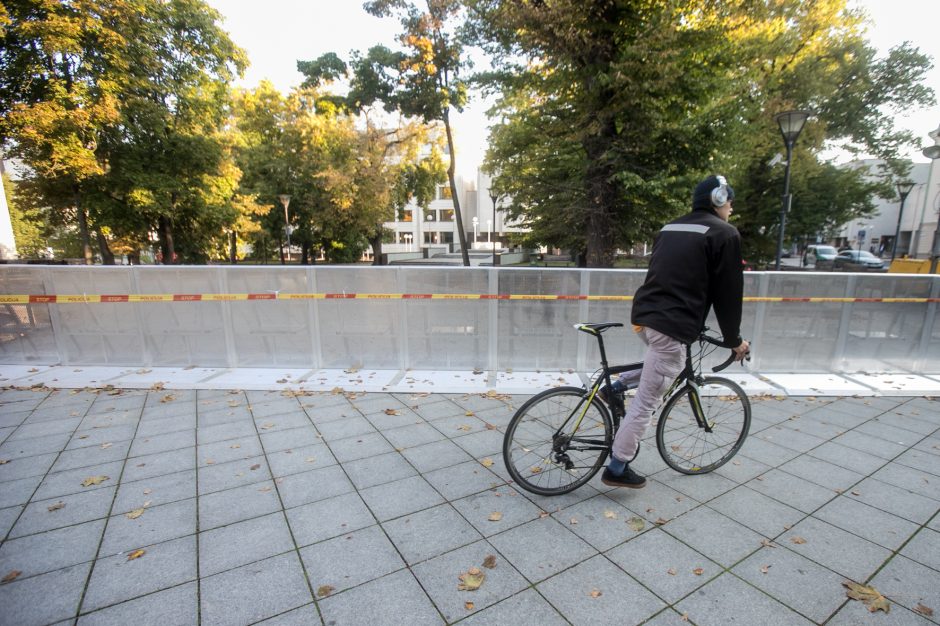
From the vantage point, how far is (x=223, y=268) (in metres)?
5.95

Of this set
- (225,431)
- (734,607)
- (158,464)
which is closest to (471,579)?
(734,607)

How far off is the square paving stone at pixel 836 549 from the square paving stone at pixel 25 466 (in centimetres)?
538

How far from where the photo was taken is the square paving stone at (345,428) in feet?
13.3

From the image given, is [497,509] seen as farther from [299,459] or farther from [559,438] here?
[299,459]

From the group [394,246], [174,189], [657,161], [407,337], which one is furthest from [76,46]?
[394,246]

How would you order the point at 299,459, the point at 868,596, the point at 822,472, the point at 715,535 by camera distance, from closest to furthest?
the point at 868,596
the point at 715,535
the point at 822,472
the point at 299,459

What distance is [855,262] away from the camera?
103 feet

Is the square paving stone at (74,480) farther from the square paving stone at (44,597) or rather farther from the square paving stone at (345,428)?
the square paving stone at (345,428)

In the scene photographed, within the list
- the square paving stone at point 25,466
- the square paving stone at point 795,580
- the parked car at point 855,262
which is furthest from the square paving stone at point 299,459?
the parked car at point 855,262

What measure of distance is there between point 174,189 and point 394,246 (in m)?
47.6

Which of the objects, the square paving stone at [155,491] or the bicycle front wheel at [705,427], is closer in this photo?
Answer: the square paving stone at [155,491]

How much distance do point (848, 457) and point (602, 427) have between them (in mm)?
2344

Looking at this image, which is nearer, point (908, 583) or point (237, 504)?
point (908, 583)

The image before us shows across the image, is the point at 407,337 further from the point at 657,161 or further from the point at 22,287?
the point at 657,161
